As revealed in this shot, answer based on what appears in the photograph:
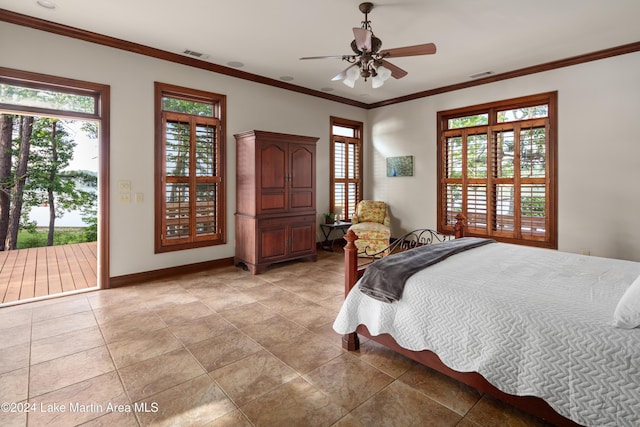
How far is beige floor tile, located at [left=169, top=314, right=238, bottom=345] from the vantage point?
2.80m

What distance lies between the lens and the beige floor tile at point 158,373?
2.09m

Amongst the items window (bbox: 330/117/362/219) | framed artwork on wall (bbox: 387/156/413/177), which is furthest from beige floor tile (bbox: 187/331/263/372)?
framed artwork on wall (bbox: 387/156/413/177)

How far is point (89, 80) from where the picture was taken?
3.86 meters

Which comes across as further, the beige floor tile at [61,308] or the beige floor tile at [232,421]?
the beige floor tile at [61,308]

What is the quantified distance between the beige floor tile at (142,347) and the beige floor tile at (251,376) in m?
0.59

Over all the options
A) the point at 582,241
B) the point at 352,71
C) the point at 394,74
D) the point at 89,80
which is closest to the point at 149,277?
the point at 89,80

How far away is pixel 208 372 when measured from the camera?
228cm

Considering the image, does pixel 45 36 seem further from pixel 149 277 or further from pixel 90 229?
pixel 90 229

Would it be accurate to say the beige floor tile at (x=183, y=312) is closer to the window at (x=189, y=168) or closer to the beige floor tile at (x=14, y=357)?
the beige floor tile at (x=14, y=357)

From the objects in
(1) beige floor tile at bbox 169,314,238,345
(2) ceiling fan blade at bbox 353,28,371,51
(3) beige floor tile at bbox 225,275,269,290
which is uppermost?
(2) ceiling fan blade at bbox 353,28,371,51

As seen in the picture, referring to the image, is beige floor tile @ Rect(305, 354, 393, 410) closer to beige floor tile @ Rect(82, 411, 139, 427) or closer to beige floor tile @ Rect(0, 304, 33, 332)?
beige floor tile @ Rect(82, 411, 139, 427)

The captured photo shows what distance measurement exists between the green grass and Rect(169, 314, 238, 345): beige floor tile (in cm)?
618

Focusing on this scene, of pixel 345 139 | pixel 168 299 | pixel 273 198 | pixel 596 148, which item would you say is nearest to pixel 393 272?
pixel 168 299

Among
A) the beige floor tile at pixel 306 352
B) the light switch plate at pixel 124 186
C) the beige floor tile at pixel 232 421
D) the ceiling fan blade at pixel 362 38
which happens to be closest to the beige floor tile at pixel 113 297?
the light switch plate at pixel 124 186
